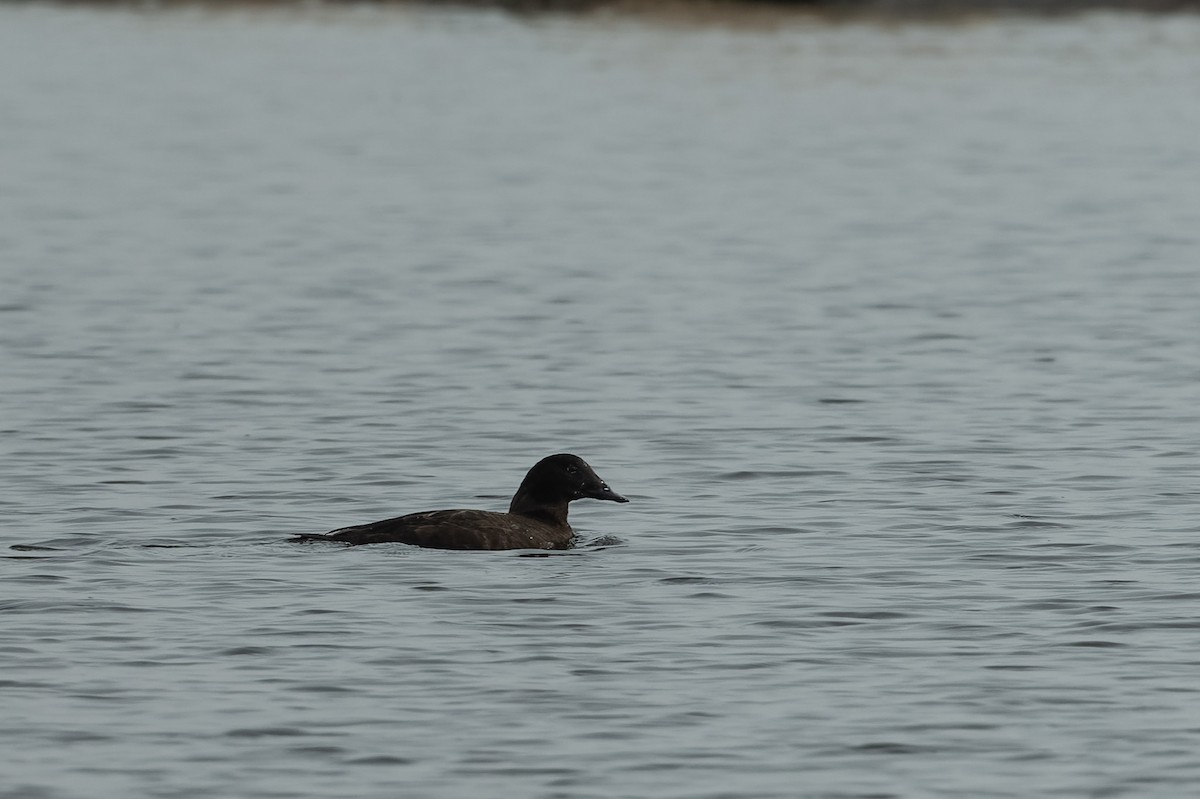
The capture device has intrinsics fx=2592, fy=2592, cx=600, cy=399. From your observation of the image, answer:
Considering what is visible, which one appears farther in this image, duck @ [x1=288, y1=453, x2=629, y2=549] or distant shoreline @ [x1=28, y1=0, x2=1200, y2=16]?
distant shoreline @ [x1=28, y1=0, x2=1200, y2=16]

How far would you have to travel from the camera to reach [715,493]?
1750 cm

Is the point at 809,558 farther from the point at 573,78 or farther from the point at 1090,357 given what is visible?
the point at 573,78

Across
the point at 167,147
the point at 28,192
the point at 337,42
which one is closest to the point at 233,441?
the point at 28,192

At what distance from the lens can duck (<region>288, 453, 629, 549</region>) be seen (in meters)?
15.2

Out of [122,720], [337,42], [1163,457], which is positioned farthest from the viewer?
[337,42]

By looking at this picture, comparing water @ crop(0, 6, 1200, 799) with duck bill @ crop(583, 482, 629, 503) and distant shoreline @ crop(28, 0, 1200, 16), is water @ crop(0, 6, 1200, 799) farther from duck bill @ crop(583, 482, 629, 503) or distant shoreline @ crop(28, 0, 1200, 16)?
distant shoreline @ crop(28, 0, 1200, 16)

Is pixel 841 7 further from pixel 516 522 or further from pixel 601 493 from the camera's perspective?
pixel 516 522

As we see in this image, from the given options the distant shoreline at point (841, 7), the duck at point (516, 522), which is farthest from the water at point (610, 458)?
the distant shoreline at point (841, 7)

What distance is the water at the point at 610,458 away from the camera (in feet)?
37.8

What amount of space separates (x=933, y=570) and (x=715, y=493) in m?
2.86

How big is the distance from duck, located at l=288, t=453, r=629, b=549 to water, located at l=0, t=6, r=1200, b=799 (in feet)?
0.46

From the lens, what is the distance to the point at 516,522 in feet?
51.6

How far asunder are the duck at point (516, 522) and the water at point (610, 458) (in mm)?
139

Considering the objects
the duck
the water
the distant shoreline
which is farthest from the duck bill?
the distant shoreline
